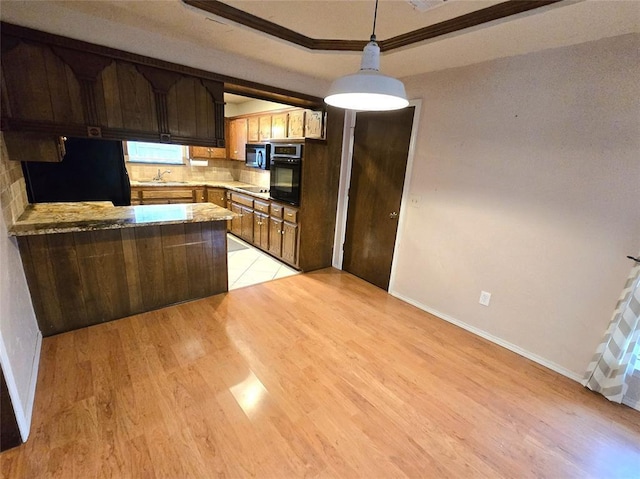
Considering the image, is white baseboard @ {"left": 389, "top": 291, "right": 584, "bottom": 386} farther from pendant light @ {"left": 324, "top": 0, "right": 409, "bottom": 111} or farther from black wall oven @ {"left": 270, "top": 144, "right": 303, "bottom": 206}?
pendant light @ {"left": 324, "top": 0, "right": 409, "bottom": 111}

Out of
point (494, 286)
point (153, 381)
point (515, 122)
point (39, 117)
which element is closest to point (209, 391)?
point (153, 381)

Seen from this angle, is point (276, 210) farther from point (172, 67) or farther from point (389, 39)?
point (389, 39)

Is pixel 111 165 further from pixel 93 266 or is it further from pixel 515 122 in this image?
pixel 515 122

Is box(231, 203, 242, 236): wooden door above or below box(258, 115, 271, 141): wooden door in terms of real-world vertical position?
below

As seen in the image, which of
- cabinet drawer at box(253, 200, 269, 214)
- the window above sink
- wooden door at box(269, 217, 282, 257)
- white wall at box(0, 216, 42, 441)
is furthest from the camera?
the window above sink

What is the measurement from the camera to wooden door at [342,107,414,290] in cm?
306

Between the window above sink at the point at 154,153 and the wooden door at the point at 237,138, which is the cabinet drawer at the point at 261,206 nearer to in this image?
the wooden door at the point at 237,138

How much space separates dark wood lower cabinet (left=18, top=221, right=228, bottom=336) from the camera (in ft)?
7.10

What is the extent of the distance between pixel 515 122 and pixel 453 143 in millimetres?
487

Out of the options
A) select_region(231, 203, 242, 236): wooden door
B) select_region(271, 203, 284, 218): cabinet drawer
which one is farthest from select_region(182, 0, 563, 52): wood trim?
select_region(231, 203, 242, 236): wooden door

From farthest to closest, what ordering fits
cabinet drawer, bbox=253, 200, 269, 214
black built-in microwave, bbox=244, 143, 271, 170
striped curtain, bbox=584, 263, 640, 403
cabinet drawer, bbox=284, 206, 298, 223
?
black built-in microwave, bbox=244, 143, 271, 170 → cabinet drawer, bbox=253, 200, 269, 214 → cabinet drawer, bbox=284, 206, 298, 223 → striped curtain, bbox=584, 263, 640, 403

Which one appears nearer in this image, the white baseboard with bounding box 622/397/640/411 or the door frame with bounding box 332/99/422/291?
the white baseboard with bounding box 622/397/640/411

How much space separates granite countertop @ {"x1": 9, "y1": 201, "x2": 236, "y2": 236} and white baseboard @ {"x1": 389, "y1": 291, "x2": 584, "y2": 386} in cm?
223

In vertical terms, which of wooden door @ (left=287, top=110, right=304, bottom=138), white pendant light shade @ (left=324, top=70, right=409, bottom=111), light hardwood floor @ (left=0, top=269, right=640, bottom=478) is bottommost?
light hardwood floor @ (left=0, top=269, right=640, bottom=478)
